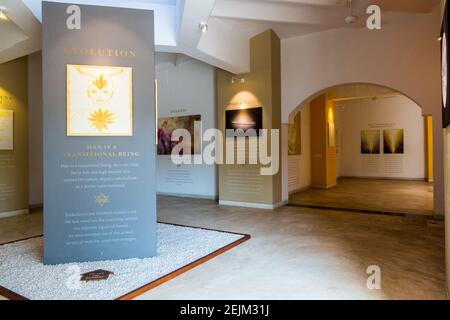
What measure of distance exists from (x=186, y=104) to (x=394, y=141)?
984 cm

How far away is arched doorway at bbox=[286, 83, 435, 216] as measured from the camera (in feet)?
28.6

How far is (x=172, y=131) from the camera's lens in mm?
9320

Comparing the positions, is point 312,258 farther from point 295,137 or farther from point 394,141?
point 394,141

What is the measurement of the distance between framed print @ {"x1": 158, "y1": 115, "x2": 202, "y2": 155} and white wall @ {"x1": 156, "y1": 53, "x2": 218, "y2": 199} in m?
0.16

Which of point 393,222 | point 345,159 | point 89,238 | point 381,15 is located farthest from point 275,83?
point 345,159

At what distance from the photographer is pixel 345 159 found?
15062mm

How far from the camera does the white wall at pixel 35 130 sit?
284 inches

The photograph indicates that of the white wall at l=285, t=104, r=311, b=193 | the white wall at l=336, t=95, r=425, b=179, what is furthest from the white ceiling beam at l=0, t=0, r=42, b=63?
the white wall at l=336, t=95, r=425, b=179

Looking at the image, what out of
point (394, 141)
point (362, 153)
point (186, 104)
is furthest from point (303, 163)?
point (394, 141)

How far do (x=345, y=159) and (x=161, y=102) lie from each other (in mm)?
9771

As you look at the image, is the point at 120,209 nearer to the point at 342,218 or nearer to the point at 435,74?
the point at 342,218

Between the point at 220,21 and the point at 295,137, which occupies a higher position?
the point at 220,21

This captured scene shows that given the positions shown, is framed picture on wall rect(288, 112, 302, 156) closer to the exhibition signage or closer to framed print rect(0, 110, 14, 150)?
the exhibition signage
